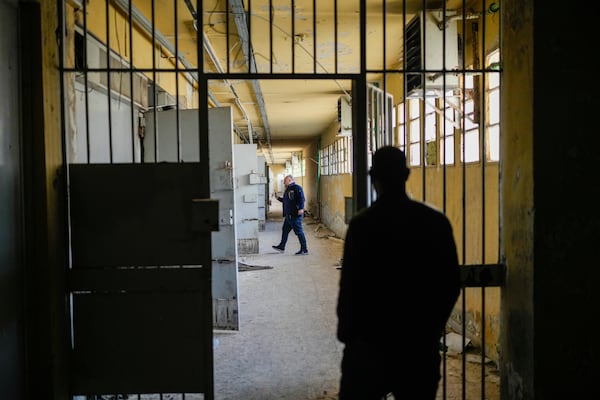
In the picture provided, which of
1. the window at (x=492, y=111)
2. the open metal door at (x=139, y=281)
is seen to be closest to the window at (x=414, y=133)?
the window at (x=492, y=111)

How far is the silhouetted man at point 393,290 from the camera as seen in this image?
192 centimetres

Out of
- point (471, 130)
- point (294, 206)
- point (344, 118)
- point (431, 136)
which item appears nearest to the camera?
point (471, 130)

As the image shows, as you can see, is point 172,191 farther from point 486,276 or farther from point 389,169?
point 486,276

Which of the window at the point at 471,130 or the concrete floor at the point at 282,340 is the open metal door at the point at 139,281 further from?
the window at the point at 471,130

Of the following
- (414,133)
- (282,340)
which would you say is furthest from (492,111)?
(282,340)

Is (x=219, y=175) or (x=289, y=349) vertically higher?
(x=219, y=175)

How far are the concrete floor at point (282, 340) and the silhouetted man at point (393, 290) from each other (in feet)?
6.37

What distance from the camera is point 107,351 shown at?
3018mm

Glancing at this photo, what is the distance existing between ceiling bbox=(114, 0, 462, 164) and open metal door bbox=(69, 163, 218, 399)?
894mm

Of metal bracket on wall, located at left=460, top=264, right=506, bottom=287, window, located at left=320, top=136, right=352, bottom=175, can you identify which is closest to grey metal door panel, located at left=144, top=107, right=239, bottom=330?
metal bracket on wall, located at left=460, top=264, right=506, bottom=287

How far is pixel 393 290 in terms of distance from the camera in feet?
6.36

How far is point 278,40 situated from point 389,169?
510 centimetres
